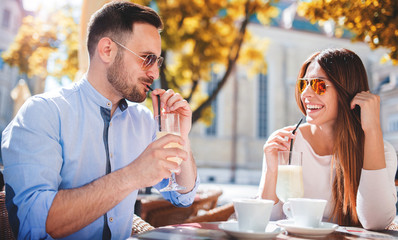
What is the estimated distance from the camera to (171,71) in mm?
9000

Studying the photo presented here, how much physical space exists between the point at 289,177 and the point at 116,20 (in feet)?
4.08

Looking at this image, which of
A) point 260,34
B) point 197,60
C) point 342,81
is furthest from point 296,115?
point 342,81

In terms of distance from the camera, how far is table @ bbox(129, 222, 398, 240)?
133 cm

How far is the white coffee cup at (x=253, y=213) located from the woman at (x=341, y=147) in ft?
2.34

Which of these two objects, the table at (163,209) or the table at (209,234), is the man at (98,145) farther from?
the table at (163,209)

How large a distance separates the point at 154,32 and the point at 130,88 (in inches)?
14.0

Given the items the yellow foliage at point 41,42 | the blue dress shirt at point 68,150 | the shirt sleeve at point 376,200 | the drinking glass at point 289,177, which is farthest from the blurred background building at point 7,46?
the shirt sleeve at point 376,200

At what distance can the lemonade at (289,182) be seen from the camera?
174 cm

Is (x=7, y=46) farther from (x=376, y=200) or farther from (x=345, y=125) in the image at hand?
(x=376, y=200)

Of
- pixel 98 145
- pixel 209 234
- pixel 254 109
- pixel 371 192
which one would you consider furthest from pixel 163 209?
pixel 254 109

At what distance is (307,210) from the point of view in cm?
145

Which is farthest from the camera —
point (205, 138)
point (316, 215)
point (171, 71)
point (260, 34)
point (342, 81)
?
point (260, 34)

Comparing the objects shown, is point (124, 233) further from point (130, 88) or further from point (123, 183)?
point (130, 88)

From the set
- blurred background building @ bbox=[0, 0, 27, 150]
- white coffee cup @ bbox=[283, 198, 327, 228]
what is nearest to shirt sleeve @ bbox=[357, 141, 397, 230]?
white coffee cup @ bbox=[283, 198, 327, 228]
